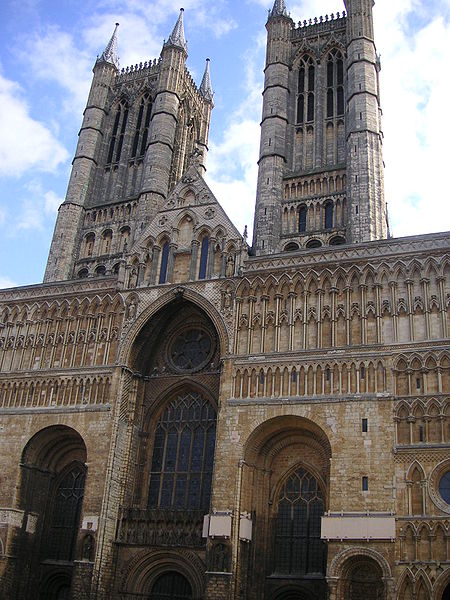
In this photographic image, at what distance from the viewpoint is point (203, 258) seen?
3022 centimetres

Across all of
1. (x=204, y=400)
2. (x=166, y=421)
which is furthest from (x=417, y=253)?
(x=166, y=421)

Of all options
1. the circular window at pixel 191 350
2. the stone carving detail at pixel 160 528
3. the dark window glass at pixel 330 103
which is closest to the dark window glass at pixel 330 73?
the dark window glass at pixel 330 103

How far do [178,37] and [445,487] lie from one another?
1523 inches

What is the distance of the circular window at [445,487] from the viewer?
2225cm

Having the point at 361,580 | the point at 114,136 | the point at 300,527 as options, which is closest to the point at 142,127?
the point at 114,136

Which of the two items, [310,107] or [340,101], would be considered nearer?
[340,101]

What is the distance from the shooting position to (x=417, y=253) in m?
25.7

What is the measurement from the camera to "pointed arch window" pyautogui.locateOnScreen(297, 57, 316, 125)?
4300 centimetres

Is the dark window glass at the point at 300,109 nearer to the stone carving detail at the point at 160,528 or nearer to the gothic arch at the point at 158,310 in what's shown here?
the gothic arch at the point at 158,310

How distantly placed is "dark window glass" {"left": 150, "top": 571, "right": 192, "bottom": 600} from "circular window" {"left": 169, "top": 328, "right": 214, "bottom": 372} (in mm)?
8438

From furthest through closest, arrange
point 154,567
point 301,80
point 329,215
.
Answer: point 301,80
point 329,215
point 154,567

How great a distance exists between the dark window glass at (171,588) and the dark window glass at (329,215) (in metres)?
20.5

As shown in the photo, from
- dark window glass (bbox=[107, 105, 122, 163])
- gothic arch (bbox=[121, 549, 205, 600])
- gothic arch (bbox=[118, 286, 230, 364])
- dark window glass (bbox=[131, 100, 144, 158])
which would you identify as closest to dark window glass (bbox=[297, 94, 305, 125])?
dark window glass (bbox=[131, 100, 144, 158])

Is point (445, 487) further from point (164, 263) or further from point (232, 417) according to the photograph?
point (164, 263)
